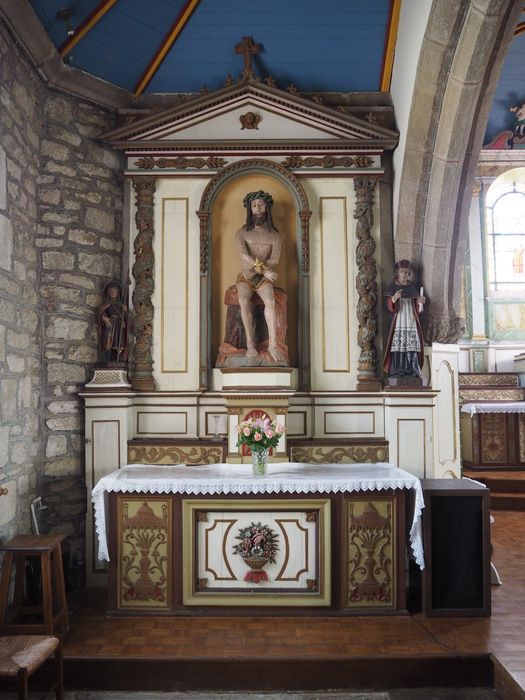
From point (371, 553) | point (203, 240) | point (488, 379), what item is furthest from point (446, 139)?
point (488, 379)

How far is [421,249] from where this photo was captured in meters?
5.93

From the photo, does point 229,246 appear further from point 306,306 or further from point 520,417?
point 520,417

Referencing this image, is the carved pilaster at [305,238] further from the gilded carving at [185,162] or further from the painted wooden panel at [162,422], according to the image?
the painted wooden panel at [162,422]

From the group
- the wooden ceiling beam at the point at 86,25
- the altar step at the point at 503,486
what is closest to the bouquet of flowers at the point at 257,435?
the wooden ceiling beam at the point at 86,25

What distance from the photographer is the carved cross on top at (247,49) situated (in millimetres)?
5844

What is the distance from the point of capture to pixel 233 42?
19.5ft

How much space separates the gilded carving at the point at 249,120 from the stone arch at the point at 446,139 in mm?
1458

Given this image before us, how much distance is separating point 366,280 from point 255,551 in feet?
8.91

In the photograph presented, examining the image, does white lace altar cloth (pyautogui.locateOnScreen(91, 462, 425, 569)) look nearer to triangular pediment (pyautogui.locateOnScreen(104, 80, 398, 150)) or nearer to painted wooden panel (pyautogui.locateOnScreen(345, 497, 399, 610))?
painted wooden panel (pyautogui.locateOnScreen(345, 497, 399, 610))

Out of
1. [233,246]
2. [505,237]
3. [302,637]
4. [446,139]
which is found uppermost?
[505,237]

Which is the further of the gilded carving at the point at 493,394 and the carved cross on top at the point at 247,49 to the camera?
the gilded carving at the point at 493,394

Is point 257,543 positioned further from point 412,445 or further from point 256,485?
point 412,445

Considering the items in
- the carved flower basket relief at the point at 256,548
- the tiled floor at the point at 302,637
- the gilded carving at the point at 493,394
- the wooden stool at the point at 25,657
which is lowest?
the tiled floor at the point at 302,637

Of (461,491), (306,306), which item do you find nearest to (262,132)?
(306,306)
